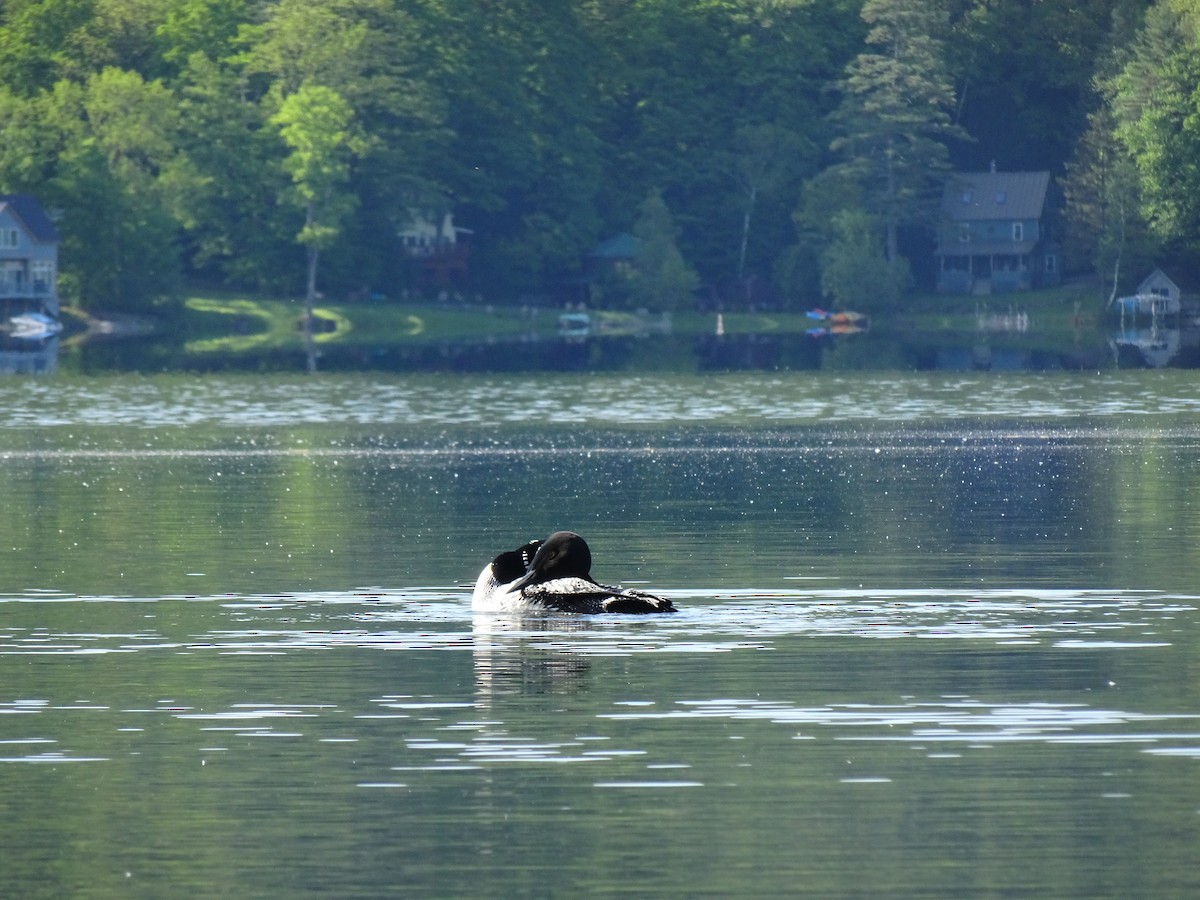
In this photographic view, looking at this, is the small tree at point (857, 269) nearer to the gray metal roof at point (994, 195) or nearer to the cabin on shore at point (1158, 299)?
the cabin on shore at point (1158, 299)

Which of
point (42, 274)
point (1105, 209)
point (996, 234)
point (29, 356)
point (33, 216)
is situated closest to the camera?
point (29, 356)

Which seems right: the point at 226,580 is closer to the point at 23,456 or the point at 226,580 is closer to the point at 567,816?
the point at 567,816

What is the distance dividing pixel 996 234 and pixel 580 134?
80.1 ft

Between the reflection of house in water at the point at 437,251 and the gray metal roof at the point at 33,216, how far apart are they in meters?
19.3

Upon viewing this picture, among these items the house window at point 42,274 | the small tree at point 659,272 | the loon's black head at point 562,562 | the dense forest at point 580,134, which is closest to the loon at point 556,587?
the loon's black head at point 562,562

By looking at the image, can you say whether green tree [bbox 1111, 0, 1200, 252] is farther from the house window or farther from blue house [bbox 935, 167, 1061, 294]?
the house window

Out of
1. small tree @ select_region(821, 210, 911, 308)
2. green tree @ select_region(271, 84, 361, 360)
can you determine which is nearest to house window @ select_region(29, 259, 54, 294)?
green tree @ select_region(271, 84, 361, 360)

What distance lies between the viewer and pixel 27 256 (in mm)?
132125

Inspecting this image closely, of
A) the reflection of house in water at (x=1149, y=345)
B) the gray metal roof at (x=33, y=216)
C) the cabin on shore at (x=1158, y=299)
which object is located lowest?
the reflection of house in water at (x=1149, y=345)

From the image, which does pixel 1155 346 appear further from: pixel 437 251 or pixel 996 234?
pixel 437 251

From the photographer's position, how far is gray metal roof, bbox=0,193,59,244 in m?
132

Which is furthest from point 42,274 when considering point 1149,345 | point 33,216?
point 1149,345

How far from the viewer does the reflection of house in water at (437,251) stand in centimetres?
14388

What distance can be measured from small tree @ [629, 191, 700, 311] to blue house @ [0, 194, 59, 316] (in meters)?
29.1
